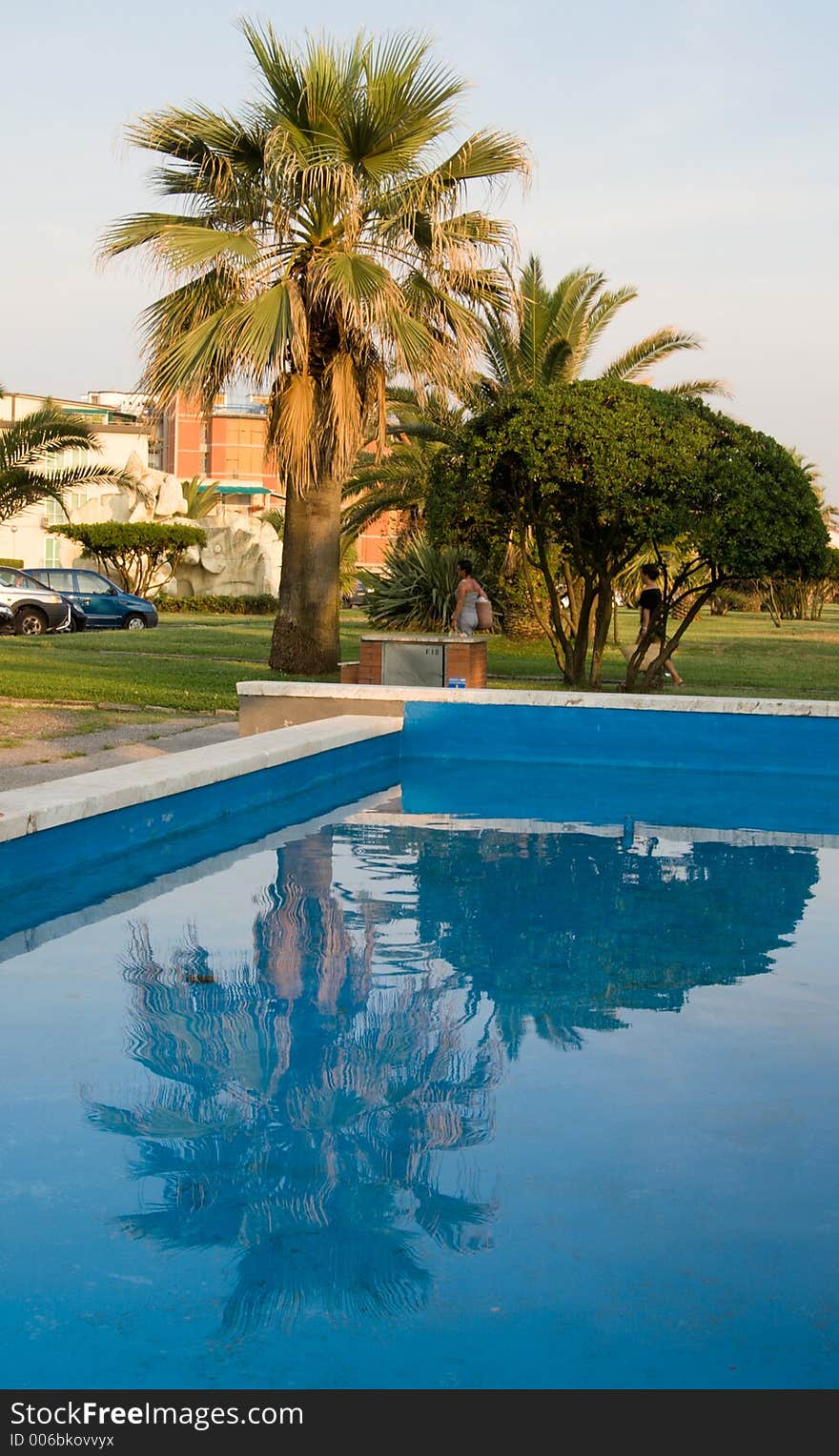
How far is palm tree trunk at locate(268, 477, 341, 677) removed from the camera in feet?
55.8

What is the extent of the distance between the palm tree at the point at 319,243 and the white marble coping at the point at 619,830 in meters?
6.70

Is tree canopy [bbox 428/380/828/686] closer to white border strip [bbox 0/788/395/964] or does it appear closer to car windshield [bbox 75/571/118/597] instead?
white border strip [bbox 0/788/395/964]

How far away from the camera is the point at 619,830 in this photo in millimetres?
9516

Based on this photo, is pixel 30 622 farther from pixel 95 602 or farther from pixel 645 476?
pixel 645 476

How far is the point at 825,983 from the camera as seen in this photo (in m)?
5.88

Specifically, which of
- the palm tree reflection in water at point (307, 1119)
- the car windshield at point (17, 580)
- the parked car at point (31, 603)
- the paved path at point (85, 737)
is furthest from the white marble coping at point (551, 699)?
the car windshield at point (17, 580)

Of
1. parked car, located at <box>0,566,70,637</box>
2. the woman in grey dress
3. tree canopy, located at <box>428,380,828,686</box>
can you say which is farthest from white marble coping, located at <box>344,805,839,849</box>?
parked car, located at <box>0,566,70,637</box>

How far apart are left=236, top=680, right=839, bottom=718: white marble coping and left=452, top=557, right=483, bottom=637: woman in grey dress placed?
17.0 ft

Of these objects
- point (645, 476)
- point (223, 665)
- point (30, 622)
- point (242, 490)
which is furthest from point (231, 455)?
point (645, 476)

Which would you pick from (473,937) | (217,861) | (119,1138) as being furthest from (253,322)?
(119,1138)

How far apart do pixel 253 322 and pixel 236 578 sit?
31.1m

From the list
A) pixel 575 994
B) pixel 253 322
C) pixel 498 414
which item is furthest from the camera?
pixel 498 414

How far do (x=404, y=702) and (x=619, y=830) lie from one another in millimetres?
3377
